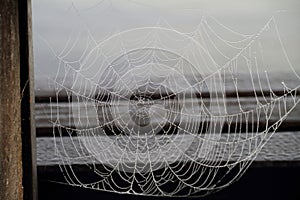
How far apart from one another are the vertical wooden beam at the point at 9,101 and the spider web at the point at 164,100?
238 mm

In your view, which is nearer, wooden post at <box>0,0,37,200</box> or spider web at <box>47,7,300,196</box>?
wooden post at <box>0,0,37,200</box>

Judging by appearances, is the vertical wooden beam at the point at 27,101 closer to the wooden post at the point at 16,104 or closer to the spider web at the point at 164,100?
the wooden post at the point at 16,104

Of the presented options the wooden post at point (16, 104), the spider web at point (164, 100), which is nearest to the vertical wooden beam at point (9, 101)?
the wooden post at point (16, 104)

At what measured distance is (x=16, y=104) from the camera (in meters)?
0.89

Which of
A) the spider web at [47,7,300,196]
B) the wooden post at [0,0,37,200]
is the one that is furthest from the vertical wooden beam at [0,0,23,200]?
the spider web at [47,7,300,196]

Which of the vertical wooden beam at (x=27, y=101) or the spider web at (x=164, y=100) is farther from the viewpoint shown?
the spider web at (x=164, y=100)

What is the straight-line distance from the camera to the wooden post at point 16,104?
85 centimetres

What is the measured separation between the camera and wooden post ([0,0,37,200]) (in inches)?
33.5

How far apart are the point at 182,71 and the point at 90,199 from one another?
0.48m

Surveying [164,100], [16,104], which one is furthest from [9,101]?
[164,100]

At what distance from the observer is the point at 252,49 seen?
1.16m

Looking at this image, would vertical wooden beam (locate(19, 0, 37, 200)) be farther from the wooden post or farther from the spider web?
the spider web

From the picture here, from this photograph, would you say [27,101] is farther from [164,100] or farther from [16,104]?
[164,100]

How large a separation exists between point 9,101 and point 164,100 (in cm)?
45
